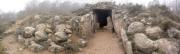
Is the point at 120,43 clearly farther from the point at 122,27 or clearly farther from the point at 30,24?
the point at 30,24

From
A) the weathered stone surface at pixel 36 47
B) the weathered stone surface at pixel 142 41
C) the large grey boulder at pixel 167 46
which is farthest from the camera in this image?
the weathered stone surface at pixel 36 47

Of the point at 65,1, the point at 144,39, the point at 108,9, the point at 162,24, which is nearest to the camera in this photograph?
the point at 144,39

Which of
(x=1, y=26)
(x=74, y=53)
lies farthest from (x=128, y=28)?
(x=1, y=26)

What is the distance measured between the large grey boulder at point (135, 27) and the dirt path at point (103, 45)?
70.0 inches

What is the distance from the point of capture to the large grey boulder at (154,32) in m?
20.6

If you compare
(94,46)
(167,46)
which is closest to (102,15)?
(94,46)

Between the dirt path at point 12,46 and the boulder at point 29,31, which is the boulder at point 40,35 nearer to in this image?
→ the boulder at point 29,31

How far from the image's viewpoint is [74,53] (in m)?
21.1

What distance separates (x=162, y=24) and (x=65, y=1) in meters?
22.4

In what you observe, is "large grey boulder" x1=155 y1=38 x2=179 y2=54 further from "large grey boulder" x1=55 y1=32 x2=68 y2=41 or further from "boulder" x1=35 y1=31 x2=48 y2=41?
"boulder" x1=35 y1=31 x2=48 y2=41

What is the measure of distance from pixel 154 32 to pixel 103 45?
472cm

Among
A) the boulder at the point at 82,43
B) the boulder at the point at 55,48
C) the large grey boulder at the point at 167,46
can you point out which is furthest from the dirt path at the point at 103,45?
the large grey boulder at the point at 167,46

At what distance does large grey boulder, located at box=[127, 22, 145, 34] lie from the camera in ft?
→ 71.5

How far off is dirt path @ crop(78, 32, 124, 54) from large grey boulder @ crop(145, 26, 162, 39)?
270cm
